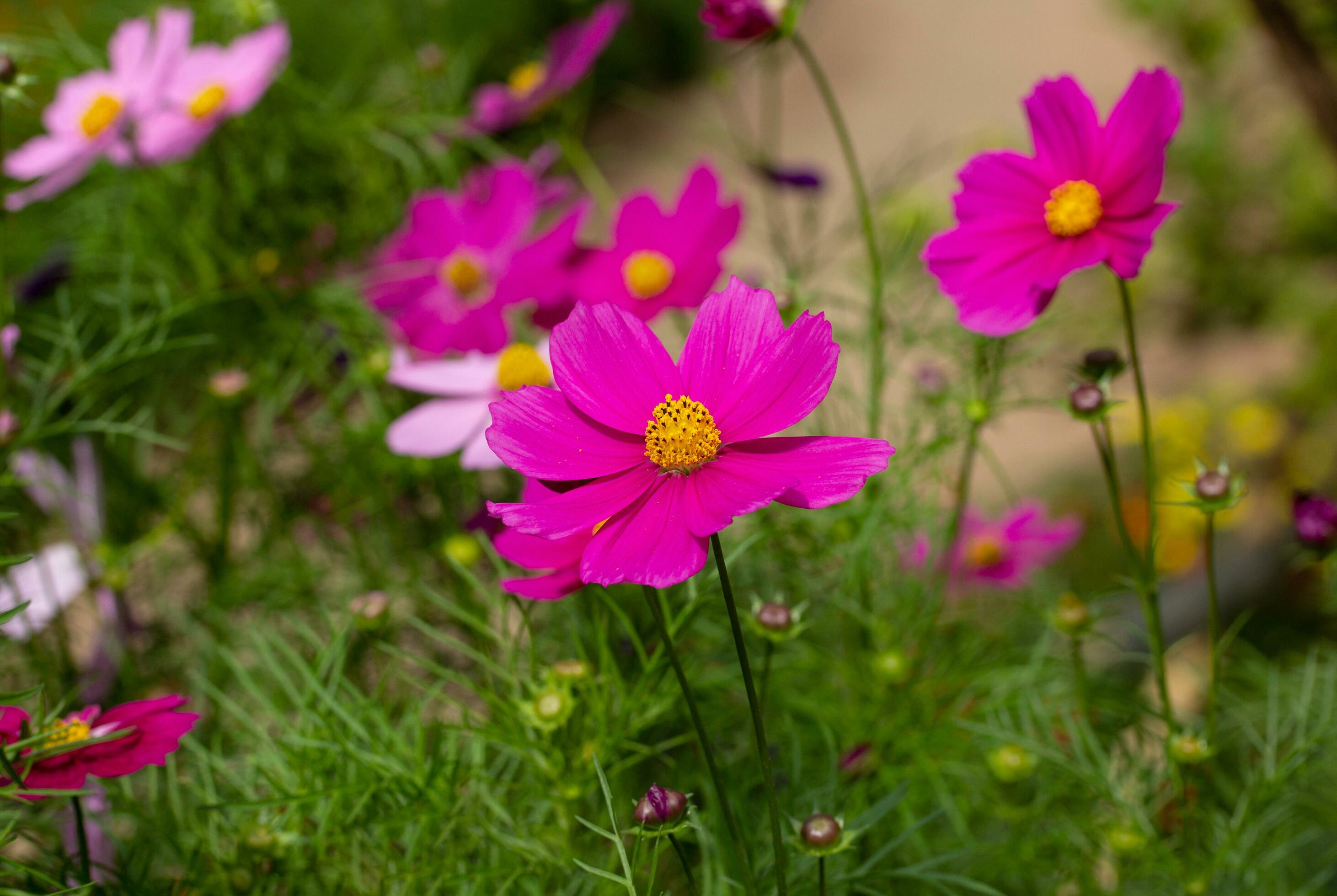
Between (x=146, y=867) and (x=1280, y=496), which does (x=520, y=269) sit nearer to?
(x=146, y=867)

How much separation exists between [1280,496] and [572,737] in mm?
1569

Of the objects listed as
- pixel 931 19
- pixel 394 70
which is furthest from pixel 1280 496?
pixel 931 19

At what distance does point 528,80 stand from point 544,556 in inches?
21.9

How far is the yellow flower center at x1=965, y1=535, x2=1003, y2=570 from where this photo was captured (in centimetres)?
72

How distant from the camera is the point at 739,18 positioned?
0.45 meters

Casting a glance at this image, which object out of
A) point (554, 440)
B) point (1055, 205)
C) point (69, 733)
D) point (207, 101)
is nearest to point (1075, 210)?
point (1055, 205)

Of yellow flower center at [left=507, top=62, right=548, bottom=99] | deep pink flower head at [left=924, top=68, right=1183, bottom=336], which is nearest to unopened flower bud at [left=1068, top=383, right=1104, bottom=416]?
deep pink flower head at [left=924, top=68, right=1183, bottom=336]

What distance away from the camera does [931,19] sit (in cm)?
306

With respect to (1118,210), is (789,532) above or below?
below

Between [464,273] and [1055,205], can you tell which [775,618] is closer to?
[1055,205]

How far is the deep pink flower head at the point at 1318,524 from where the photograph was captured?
1.50 ft

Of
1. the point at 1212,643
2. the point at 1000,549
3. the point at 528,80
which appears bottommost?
the point at 1000,549

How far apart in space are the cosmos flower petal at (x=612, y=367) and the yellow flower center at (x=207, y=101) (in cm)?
43

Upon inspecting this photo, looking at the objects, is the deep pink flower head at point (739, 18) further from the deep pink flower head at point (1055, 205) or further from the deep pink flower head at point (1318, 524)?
the deep pink flower head at point (1318, 524)
